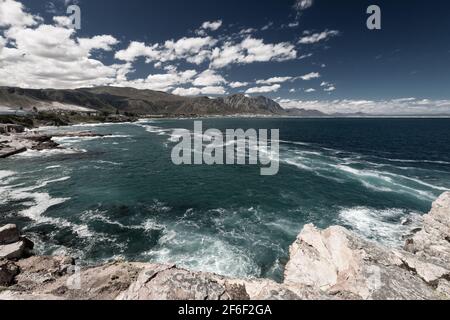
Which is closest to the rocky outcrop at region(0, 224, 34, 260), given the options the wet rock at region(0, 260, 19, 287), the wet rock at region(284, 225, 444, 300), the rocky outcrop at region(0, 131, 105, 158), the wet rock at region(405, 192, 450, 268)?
the wet rock at region(0, 260, 19, 287)

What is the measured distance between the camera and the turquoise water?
25031mm

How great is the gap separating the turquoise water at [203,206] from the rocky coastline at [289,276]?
4.17m

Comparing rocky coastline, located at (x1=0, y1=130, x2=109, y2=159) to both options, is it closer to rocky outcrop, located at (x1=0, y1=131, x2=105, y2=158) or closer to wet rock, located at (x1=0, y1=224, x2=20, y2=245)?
rocky outcrop, located at (x1=0, y1=131, x2=105, y2=158)

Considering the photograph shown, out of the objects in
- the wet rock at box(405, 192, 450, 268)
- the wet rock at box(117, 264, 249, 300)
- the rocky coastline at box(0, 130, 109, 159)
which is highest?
the rocky coastline at box(0, 130, 109, 159)

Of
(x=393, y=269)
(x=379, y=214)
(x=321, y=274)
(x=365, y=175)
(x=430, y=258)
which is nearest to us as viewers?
(x=393, y=269)

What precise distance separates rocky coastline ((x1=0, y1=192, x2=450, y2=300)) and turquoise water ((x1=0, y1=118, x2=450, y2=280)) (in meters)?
4.17

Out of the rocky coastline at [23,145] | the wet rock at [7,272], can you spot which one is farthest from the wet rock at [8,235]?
the rocky coastline at [23,145]

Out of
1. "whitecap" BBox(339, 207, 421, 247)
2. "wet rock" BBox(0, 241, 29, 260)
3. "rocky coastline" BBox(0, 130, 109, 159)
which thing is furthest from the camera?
"rocky coastline" BBox(0, 130, 109, 159)

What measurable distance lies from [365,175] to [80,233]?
5670 centimetres

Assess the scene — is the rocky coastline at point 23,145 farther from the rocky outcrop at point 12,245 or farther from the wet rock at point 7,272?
the wet rock at point 7,272
